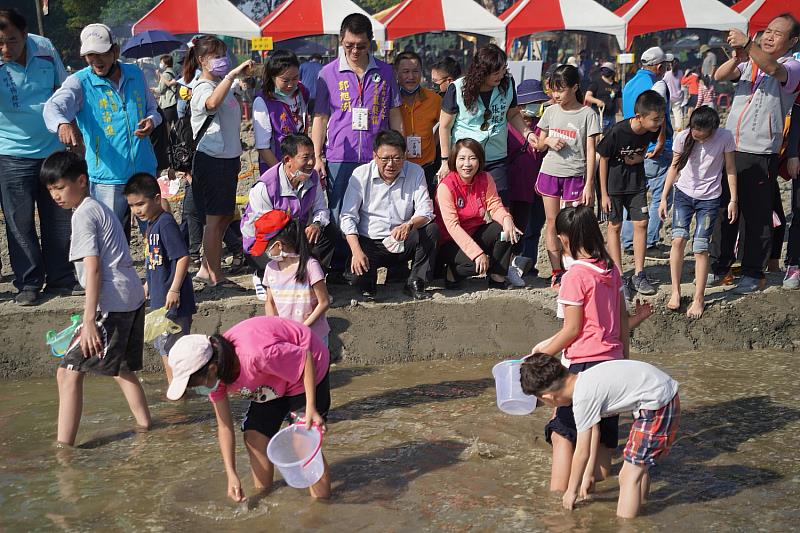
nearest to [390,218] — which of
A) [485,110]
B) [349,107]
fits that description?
[349,107]

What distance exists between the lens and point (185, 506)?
4453 millimetres

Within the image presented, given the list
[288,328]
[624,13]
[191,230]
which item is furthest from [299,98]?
[624,13]

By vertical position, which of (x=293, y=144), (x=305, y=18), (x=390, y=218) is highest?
(x=305, y=18)

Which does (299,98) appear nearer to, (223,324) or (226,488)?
(223,324)

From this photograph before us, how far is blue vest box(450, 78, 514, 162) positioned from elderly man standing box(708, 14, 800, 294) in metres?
1.65

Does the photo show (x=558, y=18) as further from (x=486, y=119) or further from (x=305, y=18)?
(x=486, y=119)

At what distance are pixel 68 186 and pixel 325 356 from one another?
1791 millimetres

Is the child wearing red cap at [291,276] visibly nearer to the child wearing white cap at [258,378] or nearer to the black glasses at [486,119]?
the child wearing white cap at [258,378]

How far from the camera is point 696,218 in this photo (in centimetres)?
661

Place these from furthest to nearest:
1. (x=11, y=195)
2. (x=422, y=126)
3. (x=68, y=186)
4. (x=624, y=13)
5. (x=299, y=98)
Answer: (x=624, y=13)
(x=422, y=126)
(x=299, y=98)
(x=11, y=195)
(x=68, y=186)

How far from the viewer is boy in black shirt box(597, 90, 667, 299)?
672 centimetres

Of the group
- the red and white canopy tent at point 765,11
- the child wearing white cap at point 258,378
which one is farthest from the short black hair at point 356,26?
the red and white canopy tent at point 765,11

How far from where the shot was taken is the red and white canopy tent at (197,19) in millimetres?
16297

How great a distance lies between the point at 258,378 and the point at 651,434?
1828mm
